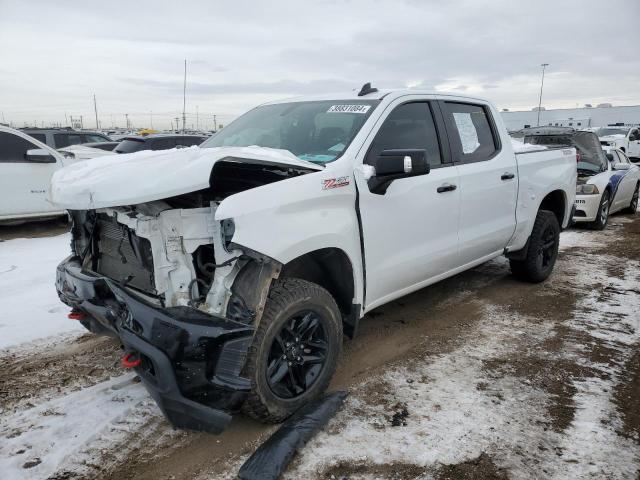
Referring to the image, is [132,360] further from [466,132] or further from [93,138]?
[93,138]

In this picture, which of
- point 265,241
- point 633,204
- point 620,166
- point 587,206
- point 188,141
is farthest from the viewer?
point 188,141

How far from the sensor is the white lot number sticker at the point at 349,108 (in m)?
3.60

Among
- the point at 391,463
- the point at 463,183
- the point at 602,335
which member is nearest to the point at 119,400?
the point at 391,463

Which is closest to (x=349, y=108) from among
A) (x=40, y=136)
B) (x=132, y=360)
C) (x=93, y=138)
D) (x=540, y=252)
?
(x=132, y=360)

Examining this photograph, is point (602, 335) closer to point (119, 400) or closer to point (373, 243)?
point (373, 243)

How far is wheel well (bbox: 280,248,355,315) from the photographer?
315cm

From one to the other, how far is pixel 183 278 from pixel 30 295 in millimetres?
3247

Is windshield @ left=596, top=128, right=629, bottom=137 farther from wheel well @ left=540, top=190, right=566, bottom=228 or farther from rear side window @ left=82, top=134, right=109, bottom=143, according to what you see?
rear side window @ left=82, top=134, right=109, bottom=143

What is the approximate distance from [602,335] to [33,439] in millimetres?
4296

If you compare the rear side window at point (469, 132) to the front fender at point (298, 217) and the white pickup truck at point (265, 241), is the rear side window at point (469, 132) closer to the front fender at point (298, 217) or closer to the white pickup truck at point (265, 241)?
the white pickup truck at point (265, 241)

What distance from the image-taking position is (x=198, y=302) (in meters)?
2.63

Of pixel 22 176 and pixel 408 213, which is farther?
pixel 22 176

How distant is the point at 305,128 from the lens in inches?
146

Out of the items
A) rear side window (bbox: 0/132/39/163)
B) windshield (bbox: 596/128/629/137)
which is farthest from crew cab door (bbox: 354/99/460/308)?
windshield (bbox: 596/128/629/137)
